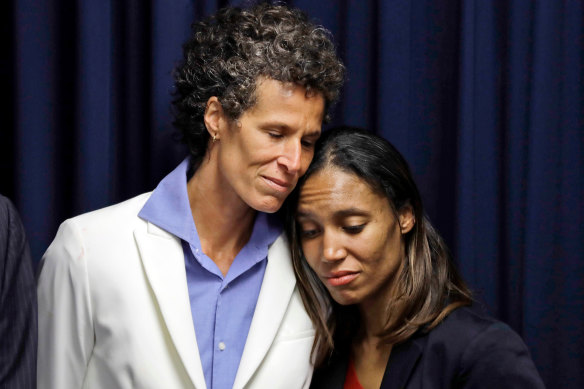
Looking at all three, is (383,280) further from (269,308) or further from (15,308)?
(15,308)

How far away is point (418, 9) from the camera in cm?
190

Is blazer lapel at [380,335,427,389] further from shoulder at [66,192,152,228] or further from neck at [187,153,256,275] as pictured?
shoulder at [66,192,152,228]

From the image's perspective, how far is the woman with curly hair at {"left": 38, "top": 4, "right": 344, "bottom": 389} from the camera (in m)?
1.41

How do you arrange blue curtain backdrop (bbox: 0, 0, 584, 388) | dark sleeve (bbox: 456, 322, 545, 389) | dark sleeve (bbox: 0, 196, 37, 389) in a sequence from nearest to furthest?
dark sleeve (bbox: 0, 196, 37, 389)
dark sleeve (bbox: 456, 322, 545, 389)
blue curtain backdrop (bbox: 0, 0, 584, 388)

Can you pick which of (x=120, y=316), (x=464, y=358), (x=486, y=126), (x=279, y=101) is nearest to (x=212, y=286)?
(x=120, y=316)

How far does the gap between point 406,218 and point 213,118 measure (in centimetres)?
48

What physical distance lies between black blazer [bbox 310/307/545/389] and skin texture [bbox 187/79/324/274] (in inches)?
16.5

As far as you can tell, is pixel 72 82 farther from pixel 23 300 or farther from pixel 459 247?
pixel 459 247

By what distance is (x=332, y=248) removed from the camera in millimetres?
1479

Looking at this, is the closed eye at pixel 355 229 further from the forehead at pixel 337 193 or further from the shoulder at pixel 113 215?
the shoulder at pixel 113 215

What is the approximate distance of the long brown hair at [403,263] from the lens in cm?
151

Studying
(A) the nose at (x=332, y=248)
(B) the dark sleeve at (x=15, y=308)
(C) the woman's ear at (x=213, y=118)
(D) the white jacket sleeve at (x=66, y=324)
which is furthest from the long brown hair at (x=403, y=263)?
(B) the dark sleeve at (x=15, y=308)

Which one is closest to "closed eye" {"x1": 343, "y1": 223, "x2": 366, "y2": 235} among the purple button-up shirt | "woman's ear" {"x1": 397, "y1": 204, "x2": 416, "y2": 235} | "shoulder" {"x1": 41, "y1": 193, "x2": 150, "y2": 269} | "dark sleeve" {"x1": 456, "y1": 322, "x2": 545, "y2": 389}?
"woman's ear" {"x1": 397, "y1": 204, "x2": 416, "y2": 235}

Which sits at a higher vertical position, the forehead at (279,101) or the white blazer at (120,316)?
the forehead at (279,101)
